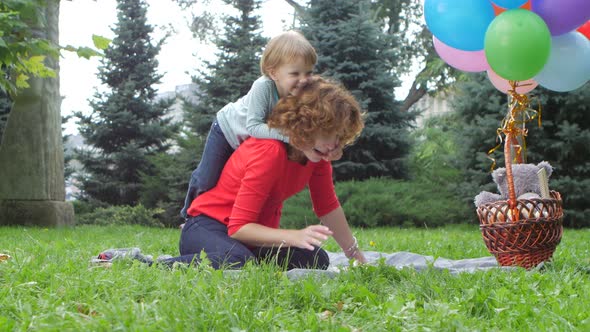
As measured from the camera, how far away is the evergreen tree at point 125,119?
13633 mm

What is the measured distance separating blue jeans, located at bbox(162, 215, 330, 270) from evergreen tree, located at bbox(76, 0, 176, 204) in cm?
985

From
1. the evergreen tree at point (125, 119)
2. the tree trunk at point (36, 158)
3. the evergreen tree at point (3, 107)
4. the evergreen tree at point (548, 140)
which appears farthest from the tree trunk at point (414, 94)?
the tree trunk at point (36, 158)

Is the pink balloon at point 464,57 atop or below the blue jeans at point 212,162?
atop

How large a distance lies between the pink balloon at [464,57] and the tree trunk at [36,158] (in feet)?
19.9

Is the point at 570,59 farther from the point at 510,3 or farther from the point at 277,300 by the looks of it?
the point at 277,300

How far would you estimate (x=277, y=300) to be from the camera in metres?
2.22

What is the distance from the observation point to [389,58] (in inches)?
442

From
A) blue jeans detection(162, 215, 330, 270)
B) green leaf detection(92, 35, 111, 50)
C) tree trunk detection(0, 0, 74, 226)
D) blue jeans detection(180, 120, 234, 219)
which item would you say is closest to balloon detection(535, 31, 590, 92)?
blue jeans detection(162, 215, 330, 270)

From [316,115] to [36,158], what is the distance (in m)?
6.98

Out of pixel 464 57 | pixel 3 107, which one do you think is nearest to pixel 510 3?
pixel 464 57

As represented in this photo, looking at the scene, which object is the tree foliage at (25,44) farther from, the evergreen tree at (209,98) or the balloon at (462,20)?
the evergreen tree at (209,98)

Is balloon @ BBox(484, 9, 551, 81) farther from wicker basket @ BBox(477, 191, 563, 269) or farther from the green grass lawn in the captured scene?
the green grass lawn

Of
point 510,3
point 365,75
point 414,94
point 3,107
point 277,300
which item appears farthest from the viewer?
point 414,94

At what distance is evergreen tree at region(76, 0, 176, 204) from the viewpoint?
1363cm
